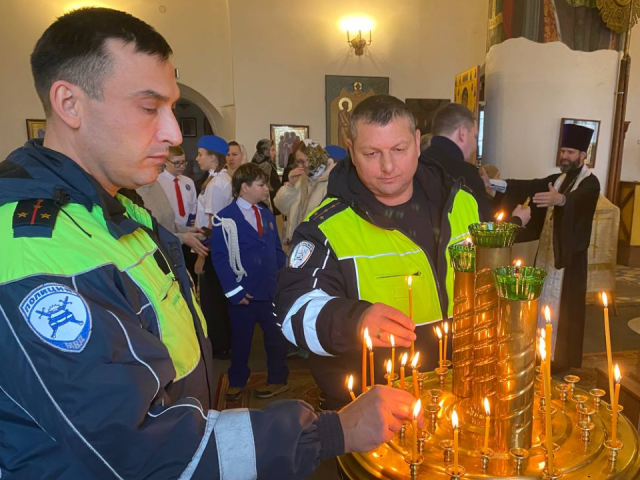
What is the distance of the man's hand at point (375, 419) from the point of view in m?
0.94

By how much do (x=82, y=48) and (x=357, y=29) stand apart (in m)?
9.54

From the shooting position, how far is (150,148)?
104 centimetres

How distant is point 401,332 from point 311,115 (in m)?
8.96

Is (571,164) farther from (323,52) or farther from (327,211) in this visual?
(323,52)

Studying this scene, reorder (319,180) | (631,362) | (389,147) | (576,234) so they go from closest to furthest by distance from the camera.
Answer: (389,147) < (576,234) < (631,362) < (319,180)

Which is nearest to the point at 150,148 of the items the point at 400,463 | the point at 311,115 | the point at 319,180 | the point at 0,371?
the point at 0,371

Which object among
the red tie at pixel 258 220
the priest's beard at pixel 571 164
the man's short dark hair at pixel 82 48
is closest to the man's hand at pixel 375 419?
the man's short dark hair at pixel 82 48

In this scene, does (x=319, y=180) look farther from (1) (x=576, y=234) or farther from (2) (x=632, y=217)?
(2) (x=632, y=217)

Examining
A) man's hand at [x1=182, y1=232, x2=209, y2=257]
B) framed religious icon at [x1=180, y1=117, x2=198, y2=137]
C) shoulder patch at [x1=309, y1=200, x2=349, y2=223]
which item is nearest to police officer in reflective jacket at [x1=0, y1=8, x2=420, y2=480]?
shoulder patch at [x1=309, y1=200, x2=349, y2=223]

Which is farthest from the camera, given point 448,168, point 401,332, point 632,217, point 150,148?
point 632,217

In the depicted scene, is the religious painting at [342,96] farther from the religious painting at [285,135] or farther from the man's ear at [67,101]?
the man's ear at [67,101]

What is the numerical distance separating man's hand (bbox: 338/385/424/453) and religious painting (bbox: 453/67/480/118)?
17.9 ft

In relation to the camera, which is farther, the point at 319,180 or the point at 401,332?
the point at 319,180

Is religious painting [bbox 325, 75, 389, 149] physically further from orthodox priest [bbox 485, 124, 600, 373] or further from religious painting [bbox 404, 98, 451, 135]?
orthodox priest [bbox 485, 124, 600, 373]
